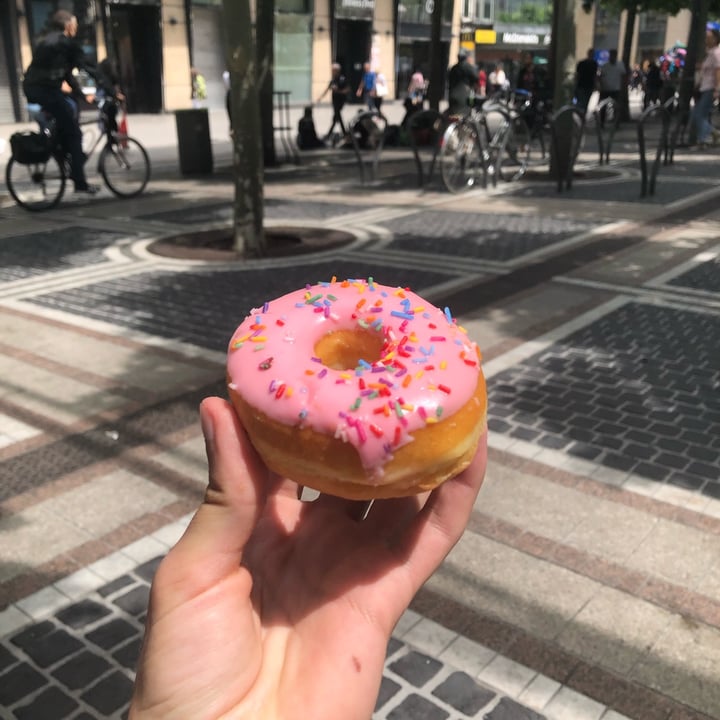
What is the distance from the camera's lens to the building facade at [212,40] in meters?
26.9

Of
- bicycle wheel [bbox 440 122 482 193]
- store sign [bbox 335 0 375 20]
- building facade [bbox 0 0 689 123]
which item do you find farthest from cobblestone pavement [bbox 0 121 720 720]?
store sign [bbox 335 0 375 20]

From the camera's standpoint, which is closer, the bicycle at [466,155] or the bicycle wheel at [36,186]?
the bicycle wheel at [36,186]

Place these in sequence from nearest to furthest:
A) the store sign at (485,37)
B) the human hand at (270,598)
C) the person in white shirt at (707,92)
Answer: the human hand at (270,598) < the person in white shirt at (707,92) < the store sign at (485,37)

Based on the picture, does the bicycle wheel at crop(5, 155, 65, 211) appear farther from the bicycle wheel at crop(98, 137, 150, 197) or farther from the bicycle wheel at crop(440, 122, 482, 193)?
the bicycle wheel at crop(440, 122, 482, 193)

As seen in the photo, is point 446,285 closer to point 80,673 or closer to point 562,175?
point 80,673

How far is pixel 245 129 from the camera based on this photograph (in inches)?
329

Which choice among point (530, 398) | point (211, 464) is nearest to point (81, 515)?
point (211, 464)

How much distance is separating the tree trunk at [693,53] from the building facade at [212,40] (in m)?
5.79

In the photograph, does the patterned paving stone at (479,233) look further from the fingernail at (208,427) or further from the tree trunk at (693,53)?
the tree trunk at (693,53)

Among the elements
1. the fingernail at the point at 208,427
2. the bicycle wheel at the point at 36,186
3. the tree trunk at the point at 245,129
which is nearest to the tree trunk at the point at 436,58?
the bicycle wheel at the point at 36,186

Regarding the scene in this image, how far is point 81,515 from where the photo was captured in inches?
147

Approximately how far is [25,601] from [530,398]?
313 centimetres

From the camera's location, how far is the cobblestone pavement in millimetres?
2764

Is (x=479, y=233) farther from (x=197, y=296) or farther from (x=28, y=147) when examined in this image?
(x=28, y=147)
